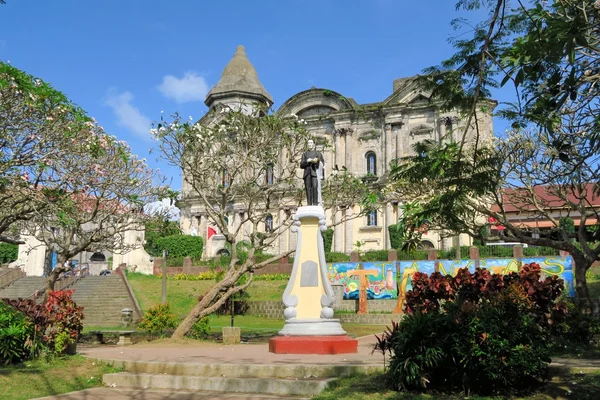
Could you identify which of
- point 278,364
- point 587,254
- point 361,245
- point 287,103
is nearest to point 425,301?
point 278,364

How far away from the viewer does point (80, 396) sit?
784cm

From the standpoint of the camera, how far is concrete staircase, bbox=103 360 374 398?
7.57m

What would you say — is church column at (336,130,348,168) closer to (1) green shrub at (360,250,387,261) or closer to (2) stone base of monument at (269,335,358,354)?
(1) green shrub at (360,250,387,261)

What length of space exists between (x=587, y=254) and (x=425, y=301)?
23.1 feet

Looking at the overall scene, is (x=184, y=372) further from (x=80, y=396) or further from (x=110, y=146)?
(x=110, y=146)

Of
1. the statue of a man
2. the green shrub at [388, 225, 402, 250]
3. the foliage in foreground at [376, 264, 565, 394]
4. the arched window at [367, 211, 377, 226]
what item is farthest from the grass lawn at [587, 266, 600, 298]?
the foliage in foreground at [376, 264, 565, 394]

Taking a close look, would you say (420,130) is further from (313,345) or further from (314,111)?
(313,345)

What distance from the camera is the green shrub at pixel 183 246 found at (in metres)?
43.2

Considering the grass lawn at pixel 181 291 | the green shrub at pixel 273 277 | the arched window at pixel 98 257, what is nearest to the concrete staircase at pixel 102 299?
the grass lawn at pixel 181 291

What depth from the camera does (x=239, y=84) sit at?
157 feet

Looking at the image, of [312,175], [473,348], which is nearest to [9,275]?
[312,175]

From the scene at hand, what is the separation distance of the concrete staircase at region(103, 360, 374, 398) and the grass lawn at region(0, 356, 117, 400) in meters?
0.51

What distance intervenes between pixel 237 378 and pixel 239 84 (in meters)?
41.7

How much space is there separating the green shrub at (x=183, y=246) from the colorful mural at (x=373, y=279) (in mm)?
16437
